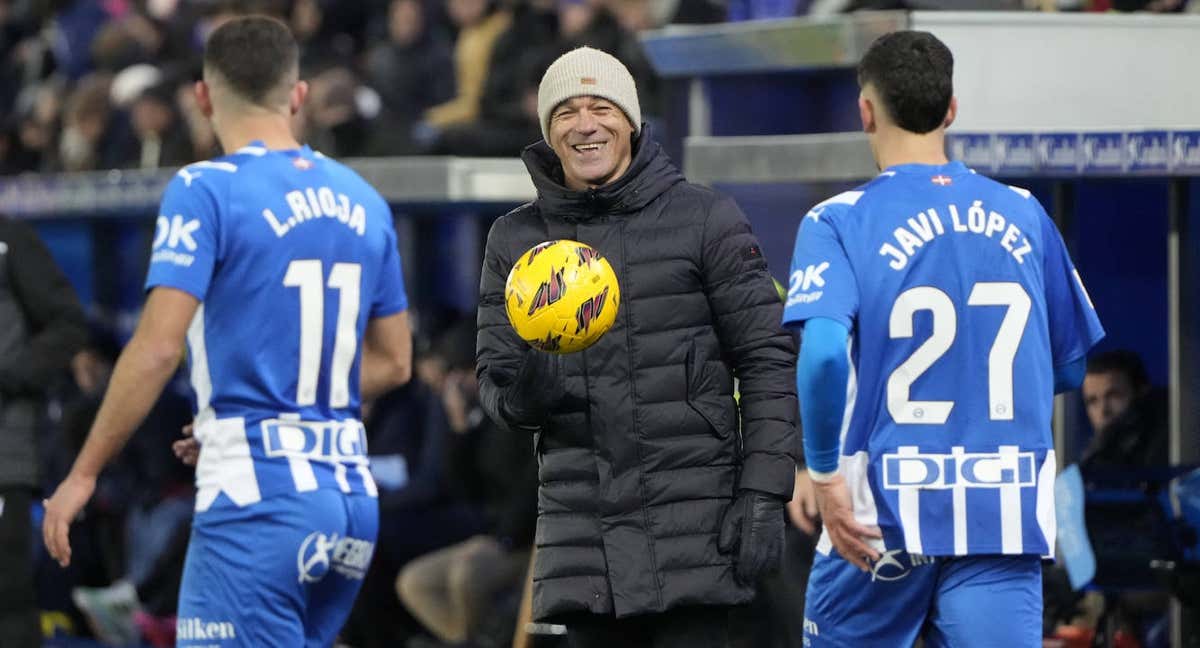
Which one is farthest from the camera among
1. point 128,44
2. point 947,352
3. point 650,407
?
point 128,44

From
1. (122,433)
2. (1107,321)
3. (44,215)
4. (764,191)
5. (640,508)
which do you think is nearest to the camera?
(640,508)

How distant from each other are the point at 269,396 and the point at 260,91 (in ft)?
2.72

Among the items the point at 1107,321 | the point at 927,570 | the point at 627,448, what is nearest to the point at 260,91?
the point at 627,448

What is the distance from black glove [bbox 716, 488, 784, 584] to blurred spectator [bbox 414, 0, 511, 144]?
7.41m

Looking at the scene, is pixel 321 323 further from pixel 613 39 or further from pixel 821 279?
pixel 613 39

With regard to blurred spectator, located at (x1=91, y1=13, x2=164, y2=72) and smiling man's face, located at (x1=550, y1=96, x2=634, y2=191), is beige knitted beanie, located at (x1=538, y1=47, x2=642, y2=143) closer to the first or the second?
smiling man's face, located at (x1=550, y1=96, x2=634, y2=191)

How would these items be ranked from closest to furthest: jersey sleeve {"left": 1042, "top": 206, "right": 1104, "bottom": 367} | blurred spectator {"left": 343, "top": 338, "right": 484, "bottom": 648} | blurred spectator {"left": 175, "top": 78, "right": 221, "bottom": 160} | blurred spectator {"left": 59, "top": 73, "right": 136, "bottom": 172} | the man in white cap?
the man in white cap → jersey sleeve {"left": 1042, "top": 206, "right": 1104, "bottom": 367} → blurred spectator {"left": 343, "top": 338, "right": 484, "bottom": 648} → blurred spectator {"left": 175, "top": 78, "right": 221, "bottom": 160} → blurred spectator {"left": 59, "top": 73, "right": 136, "bottom": 172}

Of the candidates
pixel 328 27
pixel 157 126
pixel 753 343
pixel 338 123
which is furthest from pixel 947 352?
pixel 328 27

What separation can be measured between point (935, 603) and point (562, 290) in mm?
1206

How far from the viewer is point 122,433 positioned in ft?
17.1

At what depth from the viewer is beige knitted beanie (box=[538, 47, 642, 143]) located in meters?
4.61

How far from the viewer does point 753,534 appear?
4430mm

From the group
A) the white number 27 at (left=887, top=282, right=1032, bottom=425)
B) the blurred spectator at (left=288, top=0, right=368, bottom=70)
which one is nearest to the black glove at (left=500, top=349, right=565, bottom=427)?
the white number 27 at (left=887, top=282, right=1032, bottom=425)

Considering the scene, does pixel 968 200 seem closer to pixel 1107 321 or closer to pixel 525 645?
pixel 1107 321
